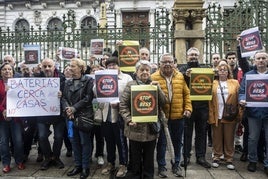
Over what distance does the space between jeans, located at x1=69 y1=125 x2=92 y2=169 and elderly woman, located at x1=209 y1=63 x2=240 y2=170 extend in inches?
96.7

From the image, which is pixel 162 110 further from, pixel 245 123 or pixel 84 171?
pixel 245 123

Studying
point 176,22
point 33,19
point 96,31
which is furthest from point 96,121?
point 33,19

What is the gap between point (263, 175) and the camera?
20.4 feet

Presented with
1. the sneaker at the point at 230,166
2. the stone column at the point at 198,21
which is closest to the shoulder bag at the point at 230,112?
the sneaker at the point at 230,166

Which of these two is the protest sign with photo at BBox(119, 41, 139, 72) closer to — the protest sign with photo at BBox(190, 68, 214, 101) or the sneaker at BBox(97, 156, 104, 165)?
the protest sign with photo at BBox(190, 68, 214, 101)

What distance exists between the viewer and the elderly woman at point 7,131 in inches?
247

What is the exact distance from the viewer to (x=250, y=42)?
7.33 m

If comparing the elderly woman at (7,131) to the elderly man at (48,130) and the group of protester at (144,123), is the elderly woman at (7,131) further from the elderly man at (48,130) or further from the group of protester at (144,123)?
the elderly man at (48,130)

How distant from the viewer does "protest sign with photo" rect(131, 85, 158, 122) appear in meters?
5.35

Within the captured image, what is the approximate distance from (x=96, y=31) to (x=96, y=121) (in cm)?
654

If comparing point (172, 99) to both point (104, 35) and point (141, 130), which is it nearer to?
point (141, 130)

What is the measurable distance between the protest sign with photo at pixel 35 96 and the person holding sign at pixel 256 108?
11.7ft

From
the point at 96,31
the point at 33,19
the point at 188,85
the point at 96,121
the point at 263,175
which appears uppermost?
the point at 33,19

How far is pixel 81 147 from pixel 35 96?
4.44 feet
